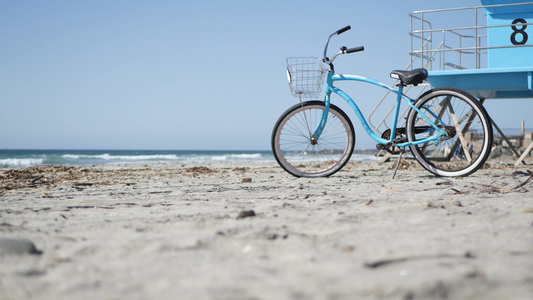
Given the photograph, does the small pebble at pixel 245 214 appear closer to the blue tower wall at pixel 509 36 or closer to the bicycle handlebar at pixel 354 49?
the bicycle handlebar at pixel 354 49

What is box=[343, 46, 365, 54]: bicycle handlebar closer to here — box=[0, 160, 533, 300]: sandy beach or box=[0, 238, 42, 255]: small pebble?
box=[0, 160, 533, 300]: sandy beach

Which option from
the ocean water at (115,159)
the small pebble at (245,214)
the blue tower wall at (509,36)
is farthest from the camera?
the ocean water at (115,159)

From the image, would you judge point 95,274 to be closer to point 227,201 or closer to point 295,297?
point 295,297

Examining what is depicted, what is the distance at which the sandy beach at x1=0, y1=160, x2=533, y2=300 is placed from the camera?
55.3 inches

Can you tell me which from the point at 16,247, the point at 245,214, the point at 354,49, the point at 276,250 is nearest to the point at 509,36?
the point at 354,49

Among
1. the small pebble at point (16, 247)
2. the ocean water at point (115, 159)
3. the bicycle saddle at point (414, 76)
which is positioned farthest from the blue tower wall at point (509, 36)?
the ocean water at point (115, 159)

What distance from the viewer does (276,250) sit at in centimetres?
183

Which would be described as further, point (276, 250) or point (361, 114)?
point (361, 114)

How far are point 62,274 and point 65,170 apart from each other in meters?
7.58

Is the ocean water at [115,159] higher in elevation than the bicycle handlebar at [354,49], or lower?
lower

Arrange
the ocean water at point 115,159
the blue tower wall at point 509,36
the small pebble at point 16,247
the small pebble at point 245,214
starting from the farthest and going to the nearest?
1. the ocean water at point 115,159
2. the blue tower wall at point 509,36
3. the small pebble at point 245,214
4. the small pebble at point 16,247

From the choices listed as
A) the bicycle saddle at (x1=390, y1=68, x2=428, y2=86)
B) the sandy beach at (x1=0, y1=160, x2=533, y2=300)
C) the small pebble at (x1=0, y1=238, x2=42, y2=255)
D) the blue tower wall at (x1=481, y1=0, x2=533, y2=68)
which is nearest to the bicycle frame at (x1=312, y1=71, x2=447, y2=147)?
the bicycle saddle at (x1=390, y1=68, x2=428, y2=86)

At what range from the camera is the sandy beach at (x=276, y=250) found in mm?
1404

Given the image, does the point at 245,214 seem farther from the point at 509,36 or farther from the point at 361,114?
the point at 509,36
